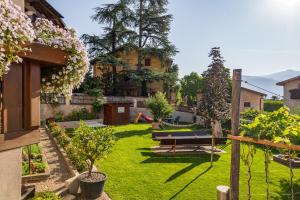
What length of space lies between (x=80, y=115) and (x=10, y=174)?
933 inches

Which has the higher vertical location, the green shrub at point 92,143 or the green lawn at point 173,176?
the green shrub at point 92,143

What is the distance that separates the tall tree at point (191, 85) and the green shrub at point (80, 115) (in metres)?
28.7

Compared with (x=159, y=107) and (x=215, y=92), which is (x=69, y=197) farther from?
(x=159, y=107)

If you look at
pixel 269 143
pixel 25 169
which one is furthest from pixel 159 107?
pixel 269 143

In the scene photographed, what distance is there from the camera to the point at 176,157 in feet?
49.8

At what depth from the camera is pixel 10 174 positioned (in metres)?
4.33

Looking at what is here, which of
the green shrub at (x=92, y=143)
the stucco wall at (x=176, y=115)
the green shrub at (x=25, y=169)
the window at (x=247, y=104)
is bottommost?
the green shrub at (x=25, y=169)

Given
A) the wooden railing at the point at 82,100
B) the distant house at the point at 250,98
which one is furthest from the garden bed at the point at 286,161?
the distant house at the point at 250,98

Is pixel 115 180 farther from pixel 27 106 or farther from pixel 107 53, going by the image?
pixel 107 53

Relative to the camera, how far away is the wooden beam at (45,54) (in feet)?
12.1

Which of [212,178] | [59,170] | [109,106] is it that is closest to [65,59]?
[59,170]

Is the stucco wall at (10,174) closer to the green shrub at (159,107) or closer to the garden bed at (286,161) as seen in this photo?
the garden bed at (286,161)

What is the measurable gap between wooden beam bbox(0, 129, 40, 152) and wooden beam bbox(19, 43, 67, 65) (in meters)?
1.15

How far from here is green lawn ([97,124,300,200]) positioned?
970 cm
